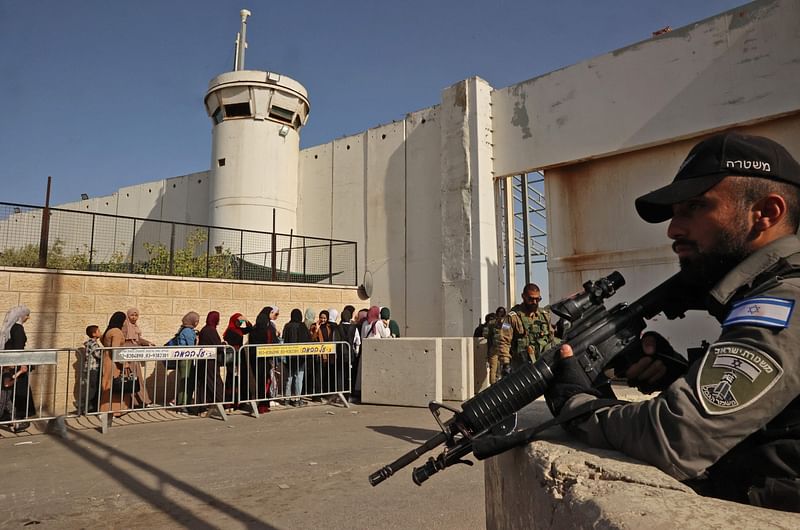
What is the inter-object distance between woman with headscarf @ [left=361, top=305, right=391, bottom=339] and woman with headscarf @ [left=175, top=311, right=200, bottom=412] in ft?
10.3

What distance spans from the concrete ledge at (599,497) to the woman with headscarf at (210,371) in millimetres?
7036

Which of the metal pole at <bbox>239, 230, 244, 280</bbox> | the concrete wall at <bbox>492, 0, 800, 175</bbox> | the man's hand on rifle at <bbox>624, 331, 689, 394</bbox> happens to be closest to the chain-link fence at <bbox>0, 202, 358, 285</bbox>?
the metal pole at <bbox>239, 230, 244, 280</bbox>

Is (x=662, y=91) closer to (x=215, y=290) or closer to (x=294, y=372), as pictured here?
(x=294, y=372)

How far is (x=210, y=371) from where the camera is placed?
804cm

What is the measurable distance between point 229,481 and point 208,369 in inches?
157

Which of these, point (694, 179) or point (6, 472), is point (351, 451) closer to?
point (6, 472)

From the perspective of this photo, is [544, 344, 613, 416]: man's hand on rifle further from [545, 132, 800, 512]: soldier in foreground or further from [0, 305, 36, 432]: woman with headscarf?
[0, 305, 36, 432]: woman with headscarf

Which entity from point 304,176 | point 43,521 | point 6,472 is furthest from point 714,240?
point 304,176

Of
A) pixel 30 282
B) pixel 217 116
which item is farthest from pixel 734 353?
pixel 217 116

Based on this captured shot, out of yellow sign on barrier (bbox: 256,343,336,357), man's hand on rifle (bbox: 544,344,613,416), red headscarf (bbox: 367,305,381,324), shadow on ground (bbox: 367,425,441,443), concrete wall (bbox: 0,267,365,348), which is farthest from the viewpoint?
red headscarf (bbox: 367,305,381,324)

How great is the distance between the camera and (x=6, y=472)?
15.6 feet

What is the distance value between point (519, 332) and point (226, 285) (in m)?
7.53

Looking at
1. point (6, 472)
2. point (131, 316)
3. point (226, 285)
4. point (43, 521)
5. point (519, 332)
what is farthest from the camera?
point (226, 285)

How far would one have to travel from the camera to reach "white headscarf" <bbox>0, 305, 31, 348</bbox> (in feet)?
23.1
